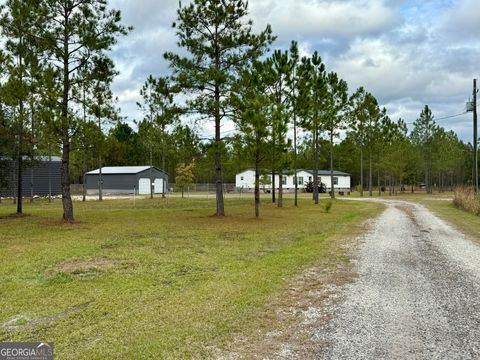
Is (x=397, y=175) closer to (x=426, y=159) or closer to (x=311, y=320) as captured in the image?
(x=426, y=159)

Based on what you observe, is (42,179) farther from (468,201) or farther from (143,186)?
(468,201)

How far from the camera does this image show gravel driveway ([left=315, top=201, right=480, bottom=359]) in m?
3.89

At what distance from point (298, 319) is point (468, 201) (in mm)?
21556

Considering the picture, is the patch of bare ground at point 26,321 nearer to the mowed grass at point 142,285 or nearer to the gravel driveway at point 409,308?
the mowed grass at point 142,285

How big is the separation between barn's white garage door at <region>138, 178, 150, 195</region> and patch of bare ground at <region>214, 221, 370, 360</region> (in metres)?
43.3

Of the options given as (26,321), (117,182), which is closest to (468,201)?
(26,321)

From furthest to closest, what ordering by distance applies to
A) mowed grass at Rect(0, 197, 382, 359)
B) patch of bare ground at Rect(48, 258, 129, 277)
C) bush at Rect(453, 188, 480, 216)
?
1. bush at Rect(453, 188, 480, 216)
2. patch of bare ground at Rect(48, 258, 129, 277)
3. mowed grass at Rect(0, 197, 382, 359)

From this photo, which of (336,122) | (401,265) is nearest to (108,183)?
(336,122)

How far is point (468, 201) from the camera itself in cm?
2280

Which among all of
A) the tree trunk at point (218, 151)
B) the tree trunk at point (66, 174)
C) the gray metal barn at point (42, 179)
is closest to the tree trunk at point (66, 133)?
the tree trunk at point (66, 174)

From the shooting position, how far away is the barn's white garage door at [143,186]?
48969 millimetres

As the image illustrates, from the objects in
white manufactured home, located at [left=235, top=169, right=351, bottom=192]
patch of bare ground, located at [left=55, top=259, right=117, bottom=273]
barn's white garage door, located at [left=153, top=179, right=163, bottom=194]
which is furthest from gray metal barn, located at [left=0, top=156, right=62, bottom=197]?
patch of bare ground, located at [left=55, top=259, right=117, bottom=273]

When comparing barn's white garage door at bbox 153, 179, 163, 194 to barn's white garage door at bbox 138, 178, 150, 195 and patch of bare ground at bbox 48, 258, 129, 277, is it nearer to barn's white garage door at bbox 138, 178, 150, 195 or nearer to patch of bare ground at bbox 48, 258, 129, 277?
barn's white garage door at bbox 138, 178, 150, 195

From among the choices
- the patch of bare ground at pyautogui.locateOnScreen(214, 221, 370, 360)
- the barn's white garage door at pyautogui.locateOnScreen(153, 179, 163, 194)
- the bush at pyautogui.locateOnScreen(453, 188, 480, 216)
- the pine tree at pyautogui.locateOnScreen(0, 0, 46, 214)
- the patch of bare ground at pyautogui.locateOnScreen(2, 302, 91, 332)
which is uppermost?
the pine tree at pyautogui.locateOnScreen(0, 0, 46, 214)
